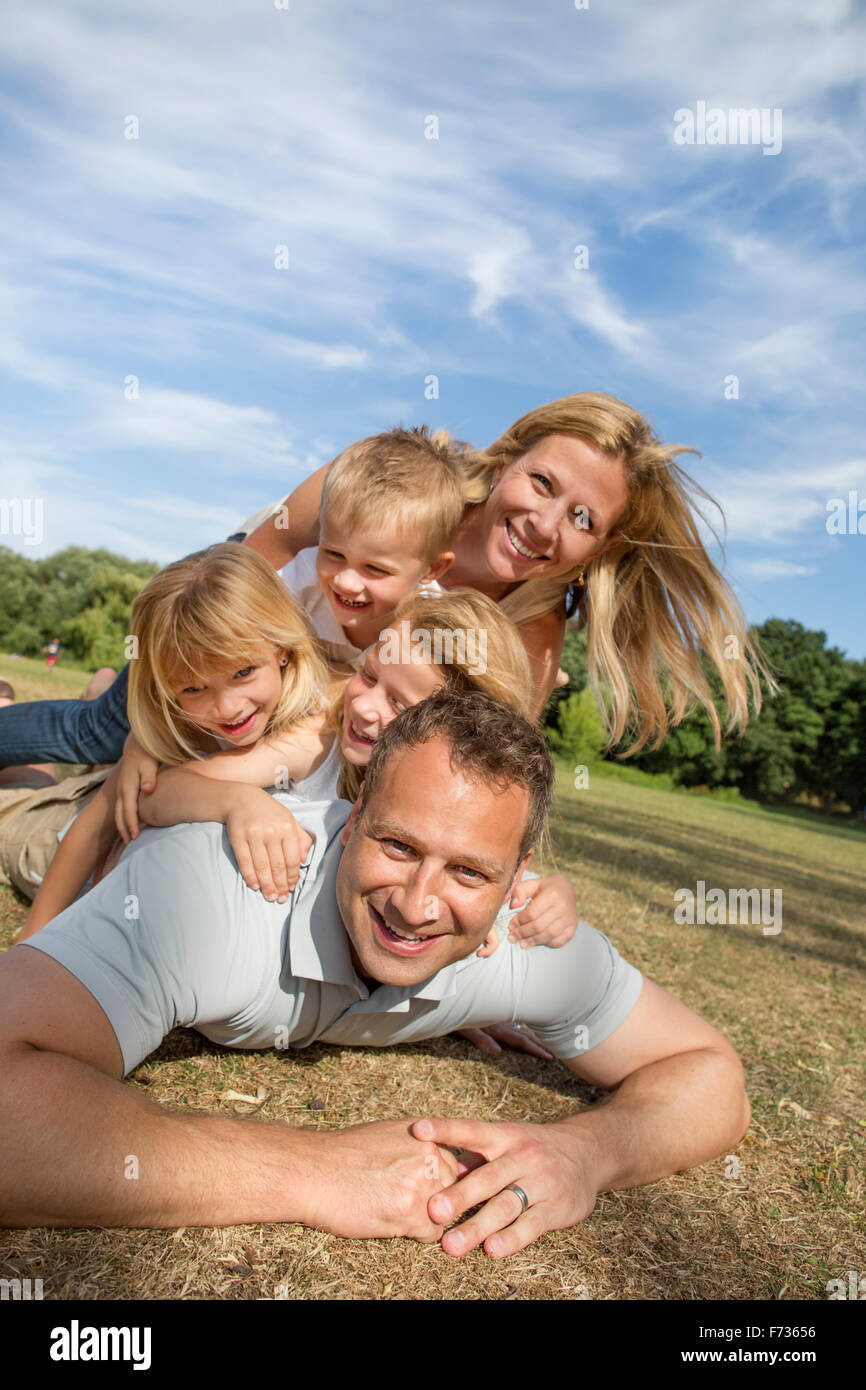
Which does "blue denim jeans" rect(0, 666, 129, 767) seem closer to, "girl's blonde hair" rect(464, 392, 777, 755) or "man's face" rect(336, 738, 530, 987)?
"girl's blonde hair" rect(464, 392, 777, 755)

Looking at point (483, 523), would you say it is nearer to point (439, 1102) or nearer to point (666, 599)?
point (666, 599)

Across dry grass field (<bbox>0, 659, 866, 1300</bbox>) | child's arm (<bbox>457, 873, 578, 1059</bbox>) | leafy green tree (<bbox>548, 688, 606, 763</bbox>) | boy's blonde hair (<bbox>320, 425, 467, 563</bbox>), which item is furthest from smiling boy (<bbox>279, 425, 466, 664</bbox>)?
→ leafy green tree (<bbox>548, 688, 606, 763</bbox>)

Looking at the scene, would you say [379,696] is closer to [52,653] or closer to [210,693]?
[210,693]

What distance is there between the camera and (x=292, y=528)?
5090 mm

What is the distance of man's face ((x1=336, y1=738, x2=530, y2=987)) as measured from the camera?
2.60m

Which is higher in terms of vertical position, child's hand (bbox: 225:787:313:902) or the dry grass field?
child's hand (bbox: 225:787:313:902)

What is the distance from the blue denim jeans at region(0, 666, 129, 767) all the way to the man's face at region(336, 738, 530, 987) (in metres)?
2.56

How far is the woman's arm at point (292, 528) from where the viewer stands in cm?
502

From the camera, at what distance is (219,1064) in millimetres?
3346

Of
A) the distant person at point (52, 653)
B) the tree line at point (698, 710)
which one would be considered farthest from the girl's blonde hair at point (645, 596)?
the tree line at point (698, 710)

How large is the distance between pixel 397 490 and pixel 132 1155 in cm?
297

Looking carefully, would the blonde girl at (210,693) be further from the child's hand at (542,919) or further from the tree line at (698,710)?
the tree line at (698,710)
